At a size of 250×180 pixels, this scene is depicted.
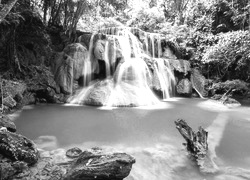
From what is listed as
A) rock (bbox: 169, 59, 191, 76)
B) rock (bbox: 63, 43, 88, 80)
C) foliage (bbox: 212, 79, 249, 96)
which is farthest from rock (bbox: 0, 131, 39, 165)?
rock (bbox: 169, 59, 191, 76)

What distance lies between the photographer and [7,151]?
121 inches

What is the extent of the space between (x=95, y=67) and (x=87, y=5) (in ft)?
12.6

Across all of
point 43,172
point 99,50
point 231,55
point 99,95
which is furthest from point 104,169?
point 231,55

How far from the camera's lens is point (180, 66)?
42.3 ft

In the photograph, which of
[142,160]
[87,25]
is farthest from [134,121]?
[87,25]

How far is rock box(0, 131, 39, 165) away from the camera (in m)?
3.09

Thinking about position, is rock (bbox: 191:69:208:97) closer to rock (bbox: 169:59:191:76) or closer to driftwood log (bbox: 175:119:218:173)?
rock (bbox: 169:59:191:76)

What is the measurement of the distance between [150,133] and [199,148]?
201 centimetres

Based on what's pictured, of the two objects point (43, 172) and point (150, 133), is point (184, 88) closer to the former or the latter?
point (150, 133)

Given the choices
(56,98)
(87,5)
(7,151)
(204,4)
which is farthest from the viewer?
(204,4)

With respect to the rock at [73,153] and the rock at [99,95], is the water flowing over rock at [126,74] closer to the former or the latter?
the rock at [99,95]

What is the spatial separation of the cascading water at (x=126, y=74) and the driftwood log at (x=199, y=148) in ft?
17.4

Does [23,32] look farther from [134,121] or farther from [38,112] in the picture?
[134,121]

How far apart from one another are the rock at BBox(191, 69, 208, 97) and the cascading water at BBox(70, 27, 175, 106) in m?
1.60
